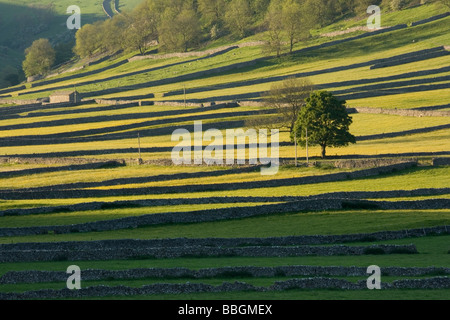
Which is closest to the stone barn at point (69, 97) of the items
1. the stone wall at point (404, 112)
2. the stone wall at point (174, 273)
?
the stone wall at point (404, 112)

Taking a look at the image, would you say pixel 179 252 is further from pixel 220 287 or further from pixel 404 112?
pixel 404 112

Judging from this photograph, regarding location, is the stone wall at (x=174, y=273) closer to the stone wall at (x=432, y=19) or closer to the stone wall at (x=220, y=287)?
the stone wall at (x=220, y=287)

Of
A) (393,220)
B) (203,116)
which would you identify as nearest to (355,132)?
(203,116)

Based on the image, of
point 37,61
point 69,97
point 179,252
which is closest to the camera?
point 179,252

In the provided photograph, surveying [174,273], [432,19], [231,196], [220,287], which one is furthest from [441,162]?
[432,19]

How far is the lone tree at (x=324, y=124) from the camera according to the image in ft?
251

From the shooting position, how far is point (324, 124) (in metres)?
77.2

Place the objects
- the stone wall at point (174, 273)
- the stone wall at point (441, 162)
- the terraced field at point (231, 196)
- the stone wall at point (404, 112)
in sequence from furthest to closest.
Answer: the stone wall at point (404, 112) → the stone wall at point (441, 162) → the stone wall at point (174, 273) → the terraced field at point (231, 196)

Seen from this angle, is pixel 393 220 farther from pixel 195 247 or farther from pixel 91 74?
pixel 91 74

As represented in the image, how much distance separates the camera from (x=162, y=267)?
35438 millimetres

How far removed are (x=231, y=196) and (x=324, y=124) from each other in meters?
22.5

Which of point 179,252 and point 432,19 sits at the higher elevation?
point 432,19

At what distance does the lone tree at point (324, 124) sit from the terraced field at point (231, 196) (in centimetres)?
160
